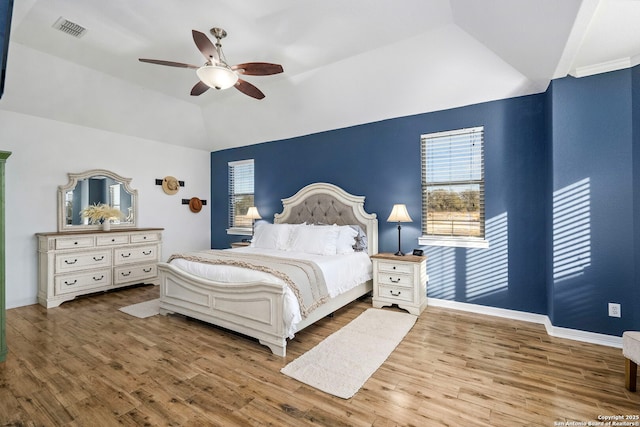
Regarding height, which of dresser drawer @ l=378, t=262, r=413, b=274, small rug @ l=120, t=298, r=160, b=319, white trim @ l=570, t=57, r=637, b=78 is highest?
white trim @ l=570, t=57, r=637, b=78

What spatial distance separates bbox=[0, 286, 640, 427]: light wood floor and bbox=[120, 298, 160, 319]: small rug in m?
0.43

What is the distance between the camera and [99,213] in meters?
4.80

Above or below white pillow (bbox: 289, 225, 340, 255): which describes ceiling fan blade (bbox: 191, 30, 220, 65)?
above

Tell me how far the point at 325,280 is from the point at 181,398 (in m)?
1.60

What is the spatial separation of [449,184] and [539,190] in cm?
96

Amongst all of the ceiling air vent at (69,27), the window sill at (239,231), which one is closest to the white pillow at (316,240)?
the window sill at (239,231)

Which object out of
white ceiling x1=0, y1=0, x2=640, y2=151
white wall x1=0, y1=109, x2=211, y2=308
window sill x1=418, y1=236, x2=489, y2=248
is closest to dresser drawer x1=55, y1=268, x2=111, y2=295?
white wall x1=0, y1=109, x2=211, y2=308

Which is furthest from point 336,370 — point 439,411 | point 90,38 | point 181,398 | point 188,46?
point 90,38

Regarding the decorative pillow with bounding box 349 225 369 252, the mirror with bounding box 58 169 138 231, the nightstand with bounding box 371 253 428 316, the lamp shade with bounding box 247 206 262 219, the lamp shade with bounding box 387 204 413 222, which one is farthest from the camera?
the lamp shade with bounding box 247 206 262 219

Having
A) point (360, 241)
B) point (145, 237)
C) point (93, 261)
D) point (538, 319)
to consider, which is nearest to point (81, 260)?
point (93, 261)

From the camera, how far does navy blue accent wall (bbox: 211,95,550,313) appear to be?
3480 millimetres

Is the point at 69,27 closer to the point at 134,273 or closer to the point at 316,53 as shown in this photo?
the point at 316,53

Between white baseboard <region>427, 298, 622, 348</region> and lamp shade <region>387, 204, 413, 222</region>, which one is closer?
white baseboard <region>427, 298, 622, 348</region>

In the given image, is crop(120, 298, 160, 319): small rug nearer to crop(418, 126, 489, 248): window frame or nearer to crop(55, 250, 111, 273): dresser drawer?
crop(55, 250, 111, 273): dresser drawer
